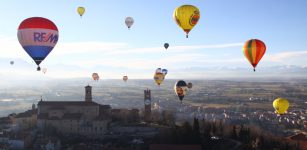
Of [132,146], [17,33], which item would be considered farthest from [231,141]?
[17,33]

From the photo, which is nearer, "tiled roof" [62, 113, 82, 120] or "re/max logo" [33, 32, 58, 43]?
"re/max logo" [33, 32, 58, 43]

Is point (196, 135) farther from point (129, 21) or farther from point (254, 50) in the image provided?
point (129, 21)

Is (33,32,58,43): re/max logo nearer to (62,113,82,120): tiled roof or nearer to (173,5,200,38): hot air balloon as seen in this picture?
(173,5,200,38): hot air balloon

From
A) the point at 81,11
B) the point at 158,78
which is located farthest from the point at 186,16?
the point at 158,78

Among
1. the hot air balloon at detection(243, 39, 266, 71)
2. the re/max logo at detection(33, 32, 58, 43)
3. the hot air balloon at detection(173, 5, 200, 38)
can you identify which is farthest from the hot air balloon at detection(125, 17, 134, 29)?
the re/max logo at detection(33, 32, 58, 43)

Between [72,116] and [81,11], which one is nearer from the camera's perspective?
[72,116]

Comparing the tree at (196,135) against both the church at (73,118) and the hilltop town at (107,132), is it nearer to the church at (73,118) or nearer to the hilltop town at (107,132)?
the hilltop town at (107,132)
